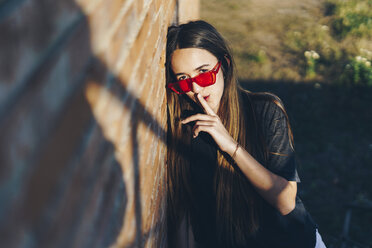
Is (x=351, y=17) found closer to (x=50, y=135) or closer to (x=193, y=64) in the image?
(x=193, y=64)

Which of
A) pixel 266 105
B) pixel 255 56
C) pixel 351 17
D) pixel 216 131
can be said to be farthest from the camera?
pixel 351 17

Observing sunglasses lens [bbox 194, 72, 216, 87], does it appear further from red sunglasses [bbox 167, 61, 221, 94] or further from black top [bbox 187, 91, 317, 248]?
black top [bbox 187, 91, 317, 248]

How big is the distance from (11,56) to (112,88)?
1.33ft

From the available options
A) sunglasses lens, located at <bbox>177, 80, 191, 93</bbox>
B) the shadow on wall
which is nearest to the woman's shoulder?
sunglasses lens, located at <bbox>177, 80, 191, 93</bbox>

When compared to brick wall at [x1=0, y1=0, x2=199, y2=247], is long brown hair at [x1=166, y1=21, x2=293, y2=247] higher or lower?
lower

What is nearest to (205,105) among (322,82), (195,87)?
(195,87)

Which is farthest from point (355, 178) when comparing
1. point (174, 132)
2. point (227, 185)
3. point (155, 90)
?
point (155, 90)

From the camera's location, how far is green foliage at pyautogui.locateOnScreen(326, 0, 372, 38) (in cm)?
839

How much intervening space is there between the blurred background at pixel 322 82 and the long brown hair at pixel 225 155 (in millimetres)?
818

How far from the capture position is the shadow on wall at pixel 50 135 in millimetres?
426

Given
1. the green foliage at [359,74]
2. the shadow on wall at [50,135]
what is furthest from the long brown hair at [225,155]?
the green foliage at [359,74]

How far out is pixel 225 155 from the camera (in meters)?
2.17

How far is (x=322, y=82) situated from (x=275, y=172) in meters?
5.40

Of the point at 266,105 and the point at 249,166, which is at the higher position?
the point at 266,105
